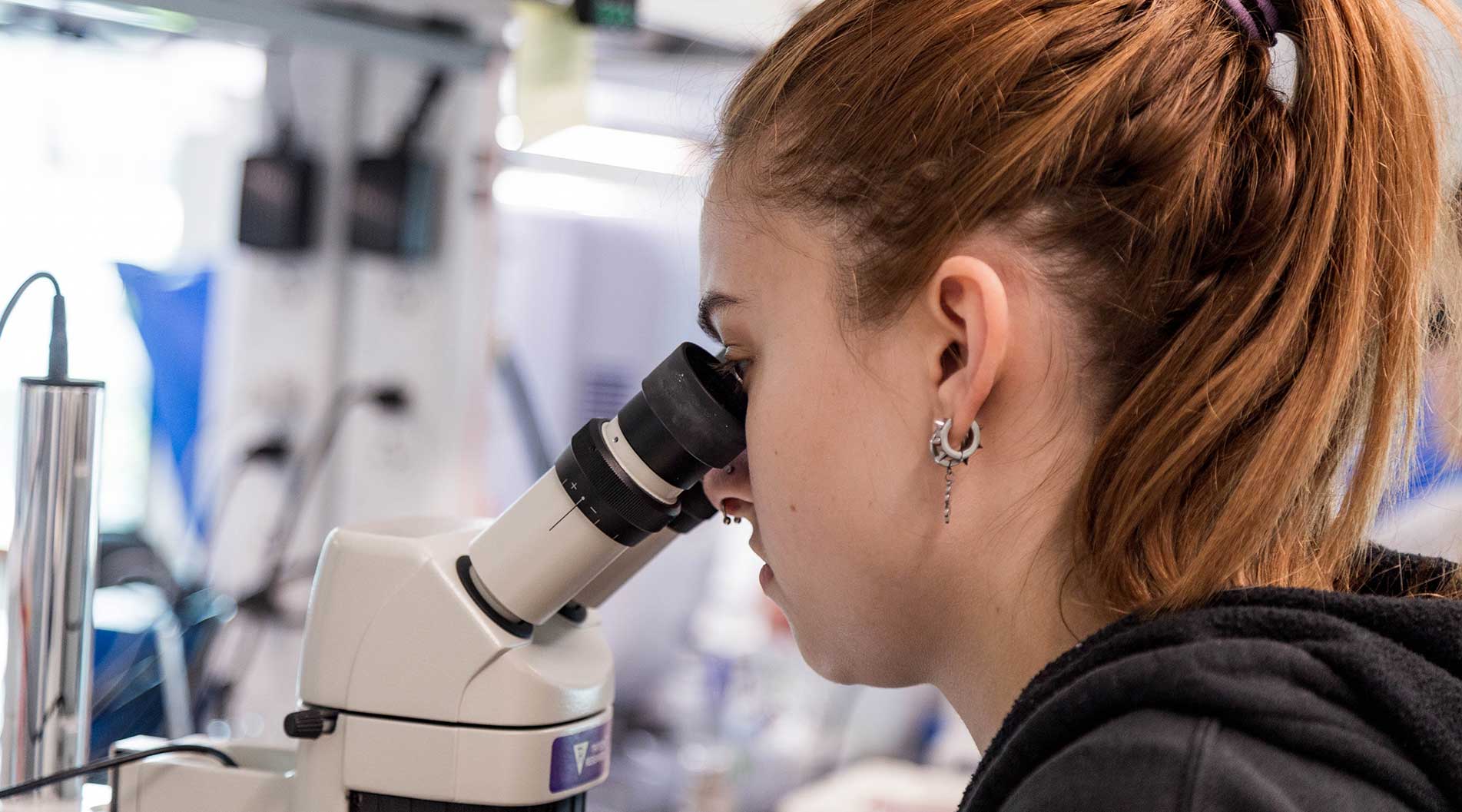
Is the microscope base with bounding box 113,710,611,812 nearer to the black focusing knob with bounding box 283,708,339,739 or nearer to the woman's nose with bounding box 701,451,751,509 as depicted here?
the black focusing knob with bounding box 283,708,339,739

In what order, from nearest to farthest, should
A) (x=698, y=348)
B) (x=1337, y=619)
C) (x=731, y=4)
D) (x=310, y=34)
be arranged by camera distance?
(x=1337, y=619)
(x=698, y=348)
(x=310, y=34)
(x=731, y=4)

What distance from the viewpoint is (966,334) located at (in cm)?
66

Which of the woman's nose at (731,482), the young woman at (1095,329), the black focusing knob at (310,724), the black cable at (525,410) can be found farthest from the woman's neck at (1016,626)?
the black cable at (525,410)

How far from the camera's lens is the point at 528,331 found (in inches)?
61.7

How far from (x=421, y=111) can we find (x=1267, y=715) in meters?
1.16

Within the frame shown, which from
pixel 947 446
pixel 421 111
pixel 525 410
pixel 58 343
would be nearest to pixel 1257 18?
pixel 947 446

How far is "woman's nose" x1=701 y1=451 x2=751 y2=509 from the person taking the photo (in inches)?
32.6

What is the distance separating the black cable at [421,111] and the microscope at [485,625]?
0.68 metres

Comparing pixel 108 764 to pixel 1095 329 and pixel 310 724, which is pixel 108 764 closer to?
pixel 310 724

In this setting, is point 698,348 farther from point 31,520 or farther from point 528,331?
point 528,331

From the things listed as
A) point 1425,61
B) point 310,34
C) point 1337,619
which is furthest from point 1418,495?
point 310,34

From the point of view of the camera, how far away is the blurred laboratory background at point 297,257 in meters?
1.21

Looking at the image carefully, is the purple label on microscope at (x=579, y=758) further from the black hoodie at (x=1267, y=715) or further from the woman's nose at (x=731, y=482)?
the black hoodie at (x=1267, y=715)

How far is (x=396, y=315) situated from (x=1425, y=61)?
3.56ft
